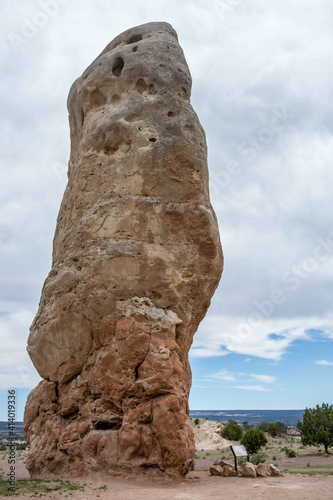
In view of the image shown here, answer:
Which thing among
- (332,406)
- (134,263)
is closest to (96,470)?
(134,263)

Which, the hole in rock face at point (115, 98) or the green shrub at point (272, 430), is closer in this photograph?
the hole in rock face at point (115, 98)

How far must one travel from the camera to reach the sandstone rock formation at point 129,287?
8.31 meters

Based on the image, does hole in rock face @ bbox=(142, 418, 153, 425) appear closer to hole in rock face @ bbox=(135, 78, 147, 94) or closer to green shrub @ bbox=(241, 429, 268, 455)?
hole in rock face @ bbox=(135, 78, 147, 94)

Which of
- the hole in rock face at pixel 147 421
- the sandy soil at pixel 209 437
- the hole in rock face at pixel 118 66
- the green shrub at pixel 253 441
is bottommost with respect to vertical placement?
the sandy soil at pixel 209 437

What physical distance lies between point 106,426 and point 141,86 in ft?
27.6

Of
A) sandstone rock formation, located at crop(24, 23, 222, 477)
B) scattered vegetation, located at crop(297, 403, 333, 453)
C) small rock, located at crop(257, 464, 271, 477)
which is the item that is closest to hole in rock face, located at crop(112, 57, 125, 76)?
sandstone rock formation, located at crop(24, 23, 222, 477)

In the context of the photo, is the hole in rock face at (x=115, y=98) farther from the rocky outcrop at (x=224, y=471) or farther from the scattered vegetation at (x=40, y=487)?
the rocky outcrop at (x=224, y=471)

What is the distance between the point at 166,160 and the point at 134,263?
8.88 feet

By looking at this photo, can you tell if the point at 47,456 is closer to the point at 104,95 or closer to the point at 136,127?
the point at 136,127

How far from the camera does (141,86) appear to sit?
37.5ft

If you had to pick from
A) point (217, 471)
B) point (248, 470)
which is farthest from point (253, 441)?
point (248, 470)

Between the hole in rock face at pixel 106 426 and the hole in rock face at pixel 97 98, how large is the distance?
8.36 meters

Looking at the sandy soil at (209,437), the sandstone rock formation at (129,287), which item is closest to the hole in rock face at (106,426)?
the sandstone rock formation at (129,287)

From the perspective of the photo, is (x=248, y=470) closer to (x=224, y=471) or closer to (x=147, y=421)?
(x=224, y=471)
